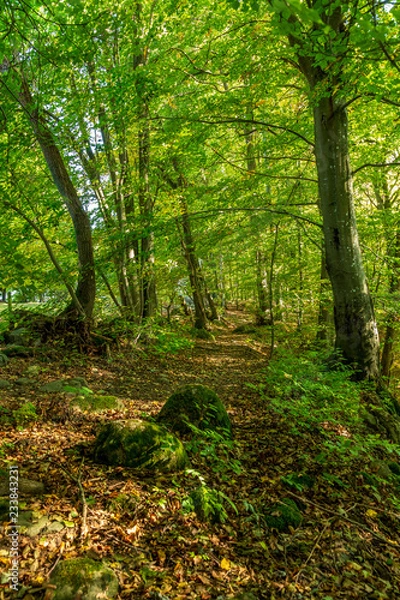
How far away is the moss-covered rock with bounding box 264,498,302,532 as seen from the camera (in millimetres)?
3074

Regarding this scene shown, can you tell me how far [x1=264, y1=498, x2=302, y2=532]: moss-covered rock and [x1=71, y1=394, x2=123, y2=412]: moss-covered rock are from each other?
237cm

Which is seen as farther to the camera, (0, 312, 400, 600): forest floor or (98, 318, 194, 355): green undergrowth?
(98, 318, 194, 355): green undergrowth

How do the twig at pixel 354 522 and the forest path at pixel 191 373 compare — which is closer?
the twig at pixel 354 522

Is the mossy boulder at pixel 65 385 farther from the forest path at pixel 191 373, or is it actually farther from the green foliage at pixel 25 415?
the green foliage at pixel 25 415

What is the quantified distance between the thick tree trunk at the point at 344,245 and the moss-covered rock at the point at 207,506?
4.23 m

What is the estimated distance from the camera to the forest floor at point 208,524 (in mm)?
2186

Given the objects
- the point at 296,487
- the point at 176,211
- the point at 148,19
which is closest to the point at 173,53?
the point at 148,19

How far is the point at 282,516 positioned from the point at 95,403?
105 inches

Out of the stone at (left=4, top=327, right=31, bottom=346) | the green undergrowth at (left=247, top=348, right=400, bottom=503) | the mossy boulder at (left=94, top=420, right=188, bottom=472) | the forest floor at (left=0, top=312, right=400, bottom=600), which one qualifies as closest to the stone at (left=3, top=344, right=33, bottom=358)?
the stone at (left=4, top=327, right=31, bottom=346)

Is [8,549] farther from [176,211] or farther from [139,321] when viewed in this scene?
[176,211]

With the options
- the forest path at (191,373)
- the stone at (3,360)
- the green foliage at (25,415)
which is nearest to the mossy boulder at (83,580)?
the green foliage at (25,415)

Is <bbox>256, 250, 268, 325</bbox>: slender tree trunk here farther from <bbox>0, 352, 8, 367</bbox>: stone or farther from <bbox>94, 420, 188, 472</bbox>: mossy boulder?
<bbox>94, 420, 188, 472</bbox>: mossy boulder

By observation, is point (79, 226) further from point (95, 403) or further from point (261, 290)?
point (261, 290)

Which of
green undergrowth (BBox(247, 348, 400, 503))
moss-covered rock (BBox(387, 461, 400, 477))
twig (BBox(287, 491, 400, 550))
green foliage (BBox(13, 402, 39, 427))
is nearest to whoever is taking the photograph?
twig (BBox(287, 491, 400, 550))
